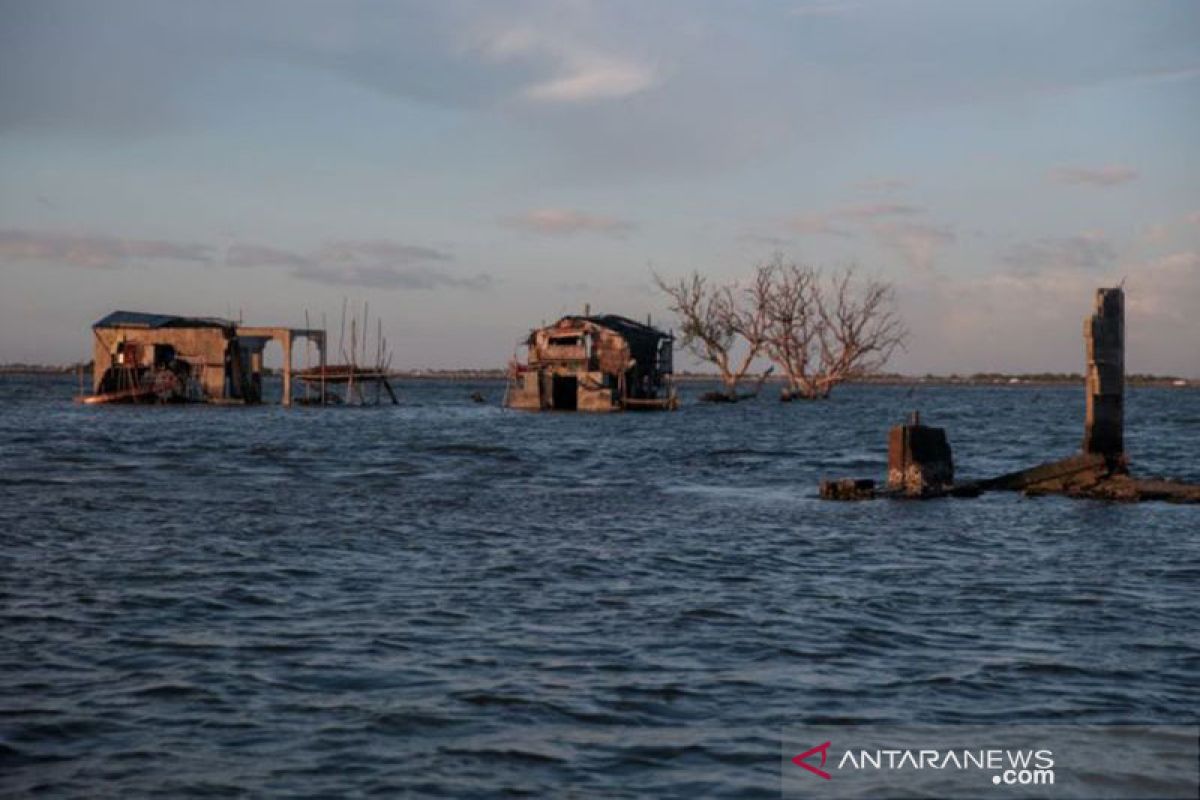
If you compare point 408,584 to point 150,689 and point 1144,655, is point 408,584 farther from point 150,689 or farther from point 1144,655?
point 1144,655

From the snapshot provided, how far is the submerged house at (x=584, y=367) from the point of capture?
77.5 m

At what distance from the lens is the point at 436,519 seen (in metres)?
20.0

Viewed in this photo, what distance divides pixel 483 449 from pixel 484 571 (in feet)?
86.2

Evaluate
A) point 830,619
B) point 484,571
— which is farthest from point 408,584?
point 830,619

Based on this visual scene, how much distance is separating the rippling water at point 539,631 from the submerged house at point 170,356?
52.0m

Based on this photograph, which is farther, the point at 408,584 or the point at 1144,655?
the point at 408,584

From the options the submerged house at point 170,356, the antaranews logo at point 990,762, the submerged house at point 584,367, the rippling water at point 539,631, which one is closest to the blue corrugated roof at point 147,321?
the submerged house at point 170,356

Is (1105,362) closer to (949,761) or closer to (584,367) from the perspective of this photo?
(949,761)

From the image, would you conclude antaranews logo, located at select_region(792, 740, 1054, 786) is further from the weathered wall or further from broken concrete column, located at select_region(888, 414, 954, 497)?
the weathered wall

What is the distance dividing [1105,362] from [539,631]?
16.1m

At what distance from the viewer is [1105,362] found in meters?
23.6

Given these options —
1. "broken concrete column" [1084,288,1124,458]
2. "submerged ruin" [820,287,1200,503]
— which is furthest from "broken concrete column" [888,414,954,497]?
"broken concrete column" [1084,288,1124,458]

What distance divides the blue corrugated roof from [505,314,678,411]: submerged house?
17.8 meters

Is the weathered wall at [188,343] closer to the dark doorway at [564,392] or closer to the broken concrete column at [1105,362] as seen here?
the dark doorway at [564,392]
